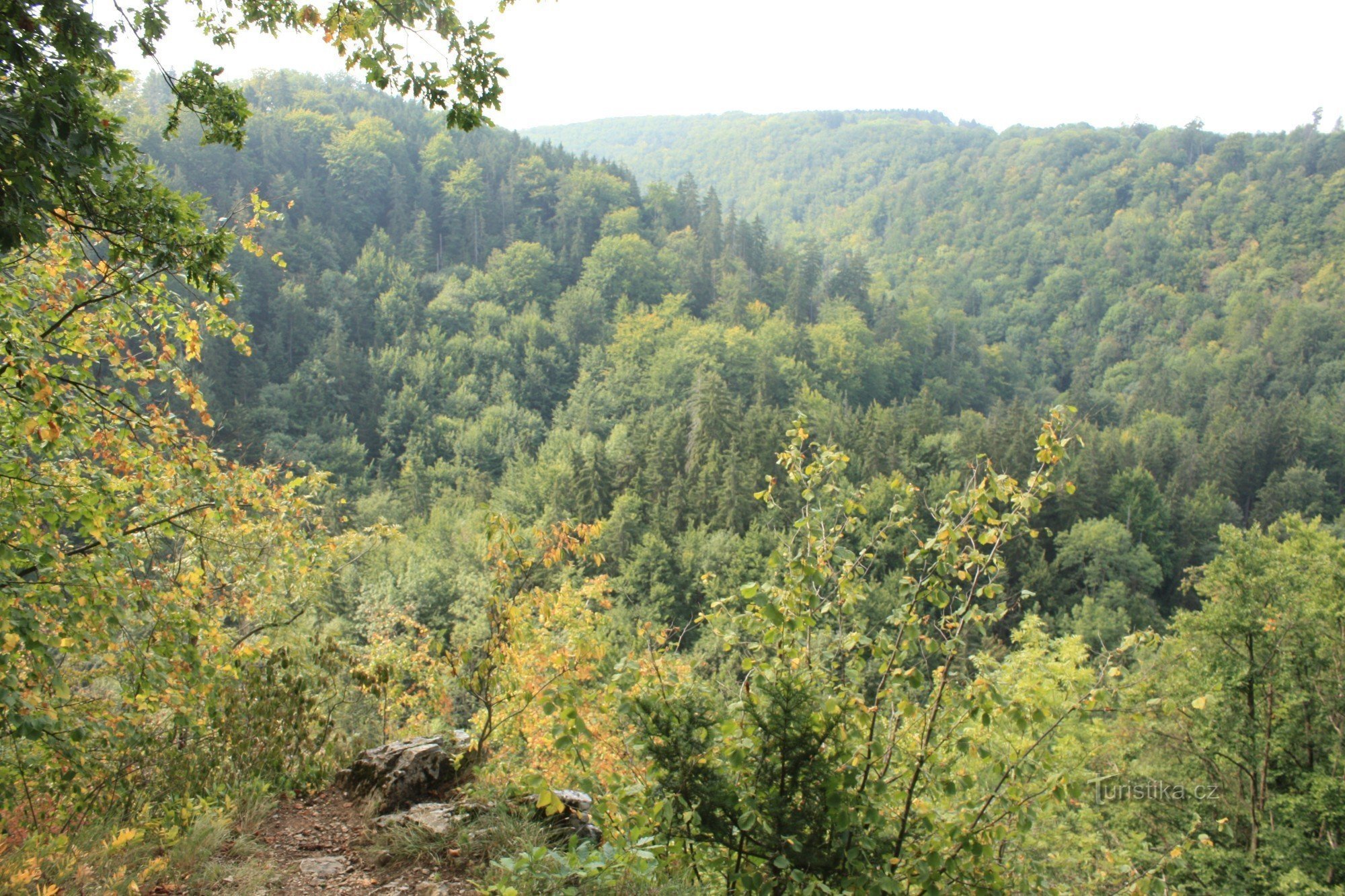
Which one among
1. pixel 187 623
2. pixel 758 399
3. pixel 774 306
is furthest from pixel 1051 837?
pixel 774 306

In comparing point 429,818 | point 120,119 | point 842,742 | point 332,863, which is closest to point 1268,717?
point 842,742

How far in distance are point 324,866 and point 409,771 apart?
1087 millimetres

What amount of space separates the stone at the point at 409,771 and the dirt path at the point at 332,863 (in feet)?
0.76

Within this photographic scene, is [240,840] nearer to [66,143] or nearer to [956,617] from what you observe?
[66,143]

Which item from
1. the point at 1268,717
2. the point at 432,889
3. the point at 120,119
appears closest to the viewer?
the point at 120,119

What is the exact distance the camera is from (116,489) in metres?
5.79

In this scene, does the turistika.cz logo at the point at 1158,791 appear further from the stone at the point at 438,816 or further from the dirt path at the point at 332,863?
the dirt path at the point at 332,863

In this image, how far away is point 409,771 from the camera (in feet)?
21.3

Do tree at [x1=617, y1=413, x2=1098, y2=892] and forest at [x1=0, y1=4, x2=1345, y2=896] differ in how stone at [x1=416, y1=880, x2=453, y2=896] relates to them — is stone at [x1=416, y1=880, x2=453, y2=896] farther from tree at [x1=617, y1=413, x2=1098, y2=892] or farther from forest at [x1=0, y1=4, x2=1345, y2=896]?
tree at [x1=617, y1=413, x2=1098, y2=892]

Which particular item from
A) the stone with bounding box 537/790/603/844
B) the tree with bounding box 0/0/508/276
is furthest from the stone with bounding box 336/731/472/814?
the tree with bounding box 0/0/508/276

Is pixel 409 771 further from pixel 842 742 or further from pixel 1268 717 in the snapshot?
pixel 1268 717

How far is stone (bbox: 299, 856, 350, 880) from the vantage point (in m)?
5.33

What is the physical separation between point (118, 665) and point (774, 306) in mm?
89206

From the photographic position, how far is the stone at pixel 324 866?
17.5 ft
